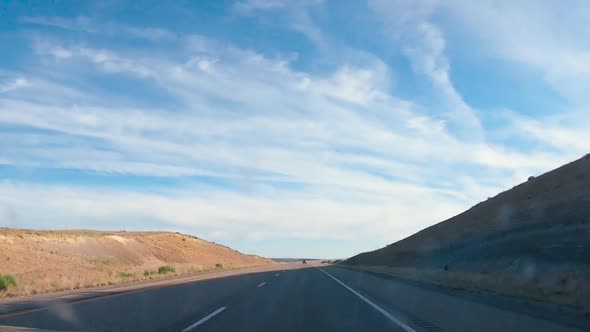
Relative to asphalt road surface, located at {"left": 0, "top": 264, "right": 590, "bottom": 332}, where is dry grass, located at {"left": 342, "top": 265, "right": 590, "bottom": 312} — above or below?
above

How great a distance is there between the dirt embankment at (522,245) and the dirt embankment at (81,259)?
18240 millimetres

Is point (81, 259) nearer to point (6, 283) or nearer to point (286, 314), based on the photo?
point (6, 283)

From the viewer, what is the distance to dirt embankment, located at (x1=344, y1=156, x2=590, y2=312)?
1029 inches

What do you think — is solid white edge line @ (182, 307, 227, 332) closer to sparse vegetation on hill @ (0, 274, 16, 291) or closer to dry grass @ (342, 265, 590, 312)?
dry grass @ (342, 265, 590, 312)

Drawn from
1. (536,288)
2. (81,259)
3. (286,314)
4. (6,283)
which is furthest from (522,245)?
(81,259)

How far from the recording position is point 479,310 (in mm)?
17391

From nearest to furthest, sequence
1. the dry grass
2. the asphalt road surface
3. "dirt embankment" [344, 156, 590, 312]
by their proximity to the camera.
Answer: the asphalt road surface → the dry grass → "dirt embankment" [344, 156, 590, 312]

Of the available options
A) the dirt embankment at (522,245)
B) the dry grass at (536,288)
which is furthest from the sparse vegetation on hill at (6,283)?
the dirt embankment at (522,245)

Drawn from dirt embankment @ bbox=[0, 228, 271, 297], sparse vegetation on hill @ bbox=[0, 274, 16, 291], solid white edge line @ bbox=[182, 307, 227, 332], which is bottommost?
solid white edge line @ bbox=[182, 307, 227, 332]

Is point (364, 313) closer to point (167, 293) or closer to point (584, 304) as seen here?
point (584, 304)

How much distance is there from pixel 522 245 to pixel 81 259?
42.1 m

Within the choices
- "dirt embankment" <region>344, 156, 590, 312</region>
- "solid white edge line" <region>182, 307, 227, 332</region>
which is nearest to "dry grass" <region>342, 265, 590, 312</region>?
"dirt embankment" <region>344, 156, 590, 312</region>

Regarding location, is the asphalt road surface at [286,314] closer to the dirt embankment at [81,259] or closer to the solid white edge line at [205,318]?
the solid white edge line at [205,318]

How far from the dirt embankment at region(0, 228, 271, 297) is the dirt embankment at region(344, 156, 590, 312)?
59.8 feet
